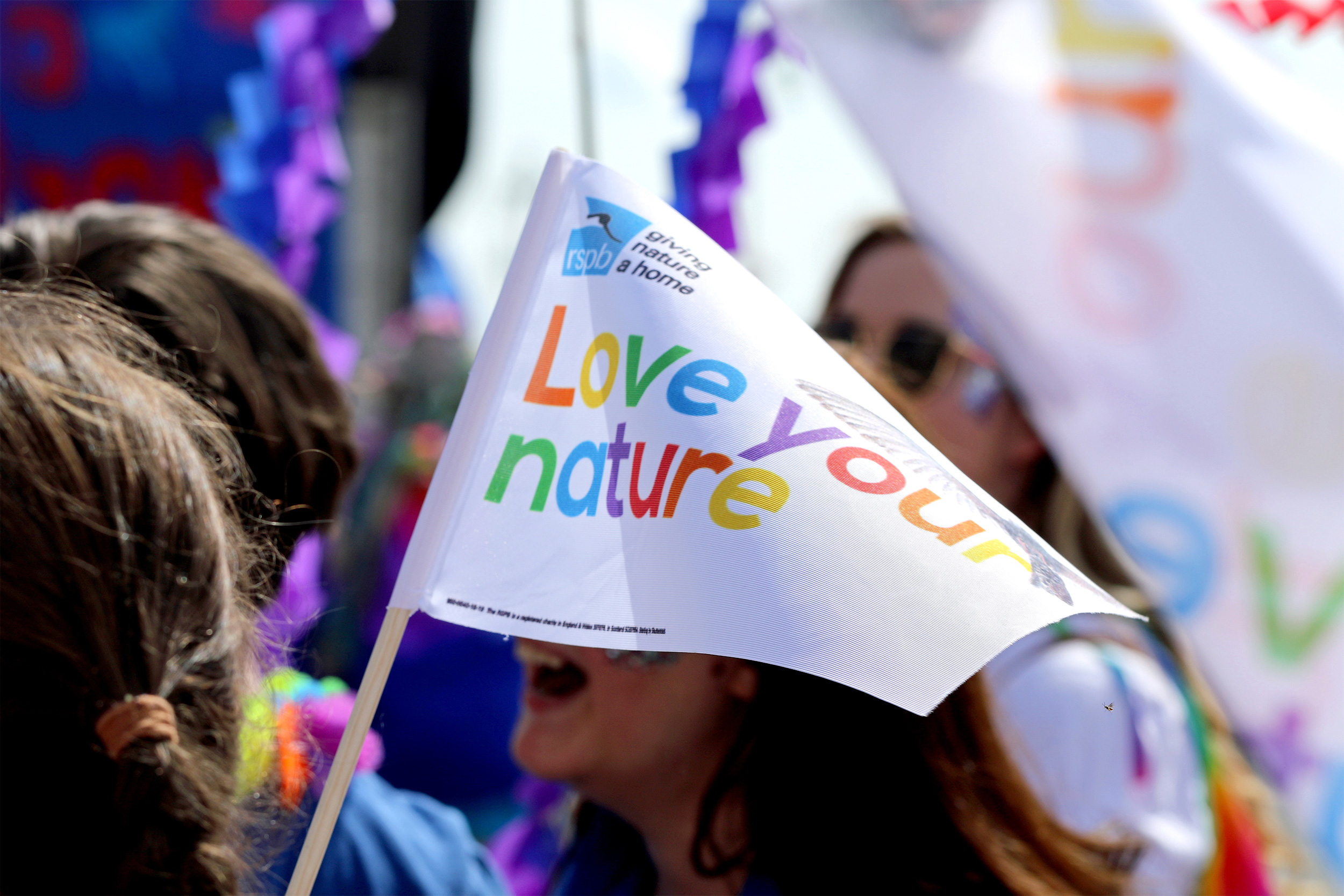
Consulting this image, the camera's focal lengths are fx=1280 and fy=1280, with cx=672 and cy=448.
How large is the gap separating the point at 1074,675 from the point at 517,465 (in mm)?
1193

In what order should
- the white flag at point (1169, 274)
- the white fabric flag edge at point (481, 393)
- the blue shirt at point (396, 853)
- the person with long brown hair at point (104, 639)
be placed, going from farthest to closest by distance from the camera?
the white flag at point (1169, 274), the blue shirt at point (396, 853), the white fabric flag edge at point (481, 393), the person with long brown hair at point (104, 639)

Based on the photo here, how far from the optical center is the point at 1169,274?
73.5 inches

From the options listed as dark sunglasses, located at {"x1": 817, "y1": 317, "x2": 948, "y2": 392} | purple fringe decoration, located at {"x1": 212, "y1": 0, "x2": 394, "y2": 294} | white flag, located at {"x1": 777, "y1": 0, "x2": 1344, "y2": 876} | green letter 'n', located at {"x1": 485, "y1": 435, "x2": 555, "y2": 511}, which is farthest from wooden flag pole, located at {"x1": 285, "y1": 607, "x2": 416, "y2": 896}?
purple fringe decoration, located at {"x1": 212, "y1": 0, "x2": 394, "y2": 294}

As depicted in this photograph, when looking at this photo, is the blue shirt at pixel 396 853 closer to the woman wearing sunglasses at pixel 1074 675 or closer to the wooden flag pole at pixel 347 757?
the wooden flag pole at pixel 347 757

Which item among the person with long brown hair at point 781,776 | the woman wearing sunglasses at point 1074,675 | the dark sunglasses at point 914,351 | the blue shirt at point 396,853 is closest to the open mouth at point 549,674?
the person with long brown hair at point 781,776

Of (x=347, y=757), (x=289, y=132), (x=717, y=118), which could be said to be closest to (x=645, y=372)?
(x=347, y=757)

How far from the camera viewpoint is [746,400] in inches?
35.9

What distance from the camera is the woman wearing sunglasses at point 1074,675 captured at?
182 cm

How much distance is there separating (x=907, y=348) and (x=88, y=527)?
1.83 m

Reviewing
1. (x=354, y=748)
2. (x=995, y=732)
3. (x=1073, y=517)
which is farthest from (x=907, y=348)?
(x=354, y=748)

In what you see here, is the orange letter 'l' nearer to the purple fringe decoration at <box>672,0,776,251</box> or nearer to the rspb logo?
the rspb logo

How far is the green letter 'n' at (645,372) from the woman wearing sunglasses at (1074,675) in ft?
1.88

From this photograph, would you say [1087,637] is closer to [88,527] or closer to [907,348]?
[907,348]

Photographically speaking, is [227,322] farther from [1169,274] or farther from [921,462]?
[1169,274]
